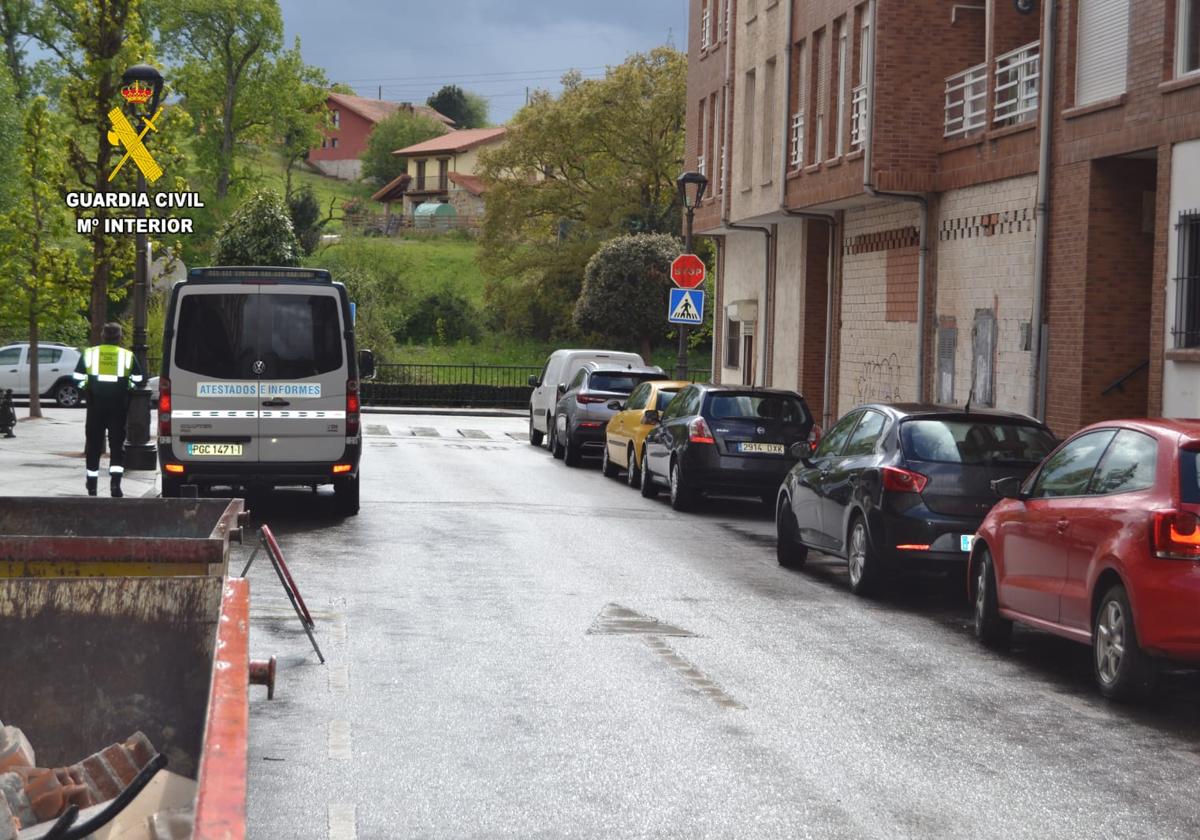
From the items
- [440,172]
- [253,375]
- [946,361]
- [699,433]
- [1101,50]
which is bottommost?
[699,433]

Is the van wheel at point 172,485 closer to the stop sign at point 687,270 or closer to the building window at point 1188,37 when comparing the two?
the building window at point 1188,37

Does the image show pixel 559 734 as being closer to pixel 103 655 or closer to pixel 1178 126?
pixel 103 655

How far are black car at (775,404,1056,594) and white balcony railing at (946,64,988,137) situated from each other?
10.9 meters

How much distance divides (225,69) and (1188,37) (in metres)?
62.9

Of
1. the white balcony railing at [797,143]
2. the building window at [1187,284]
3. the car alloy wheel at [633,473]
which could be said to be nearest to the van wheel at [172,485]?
the car alloy wheel at [633,473]

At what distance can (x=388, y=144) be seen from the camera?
129625 millimetres

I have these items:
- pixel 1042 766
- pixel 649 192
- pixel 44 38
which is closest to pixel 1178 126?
pixel 1042 766

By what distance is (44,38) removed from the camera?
7519cm

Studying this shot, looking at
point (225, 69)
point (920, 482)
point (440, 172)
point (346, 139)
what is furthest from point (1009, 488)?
point (346, 139)

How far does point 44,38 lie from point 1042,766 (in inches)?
2909

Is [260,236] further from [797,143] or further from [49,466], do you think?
[49,466]

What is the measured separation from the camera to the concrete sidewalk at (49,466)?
2059cm

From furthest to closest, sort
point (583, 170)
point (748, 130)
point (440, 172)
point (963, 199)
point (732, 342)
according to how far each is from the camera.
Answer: point (440, 172)
point (583, 170)
point (732, 342)
point (748, 130)
point (963, 199)

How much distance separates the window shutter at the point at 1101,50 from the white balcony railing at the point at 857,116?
280 inches
